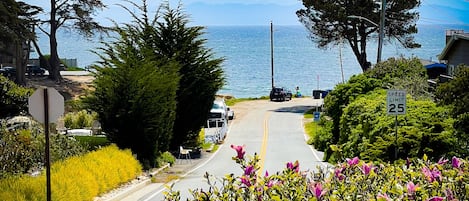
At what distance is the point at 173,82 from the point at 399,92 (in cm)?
883

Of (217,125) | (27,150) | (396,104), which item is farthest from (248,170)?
(217,125)

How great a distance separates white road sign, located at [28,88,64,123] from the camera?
12.4 meters

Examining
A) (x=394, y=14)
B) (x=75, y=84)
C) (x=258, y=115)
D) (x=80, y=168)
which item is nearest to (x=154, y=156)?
(x=80, y=168)

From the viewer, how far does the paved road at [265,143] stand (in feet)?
74.9

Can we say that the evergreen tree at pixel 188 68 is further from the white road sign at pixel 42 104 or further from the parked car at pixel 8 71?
the parked car at pixel 8 71

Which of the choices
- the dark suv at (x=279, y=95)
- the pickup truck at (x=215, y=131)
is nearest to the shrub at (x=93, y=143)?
the pickup truck at (x=215, y=131)

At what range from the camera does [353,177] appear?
20.0ft

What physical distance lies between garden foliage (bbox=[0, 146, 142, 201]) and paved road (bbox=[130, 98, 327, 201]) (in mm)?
1104

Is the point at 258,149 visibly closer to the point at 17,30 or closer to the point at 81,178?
the point at 81,178

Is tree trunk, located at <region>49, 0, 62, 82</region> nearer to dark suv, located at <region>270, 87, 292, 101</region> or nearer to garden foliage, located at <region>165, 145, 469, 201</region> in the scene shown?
dark suv, located at <region>270, 87, 292, 101</region>

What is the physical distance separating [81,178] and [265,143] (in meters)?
22.0

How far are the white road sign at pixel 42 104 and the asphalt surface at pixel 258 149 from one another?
3.49m

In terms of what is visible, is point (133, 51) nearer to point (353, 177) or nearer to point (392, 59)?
point (392, 59)

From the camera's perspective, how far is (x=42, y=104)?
1238 cm
